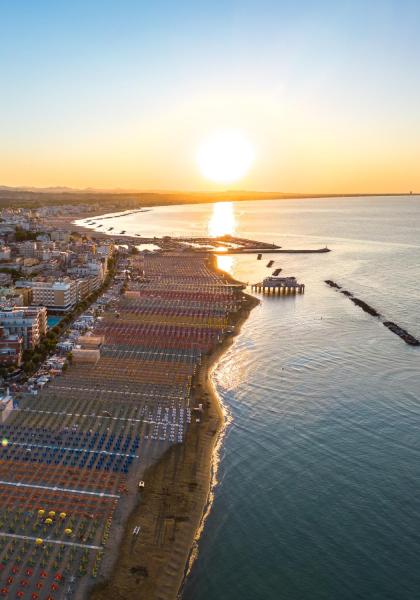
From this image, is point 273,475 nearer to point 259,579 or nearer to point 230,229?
point 259,579

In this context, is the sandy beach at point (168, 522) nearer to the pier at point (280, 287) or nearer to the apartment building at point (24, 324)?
the apartment building at point (24, 324)

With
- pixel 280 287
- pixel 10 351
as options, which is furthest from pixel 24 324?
pixel 280 287

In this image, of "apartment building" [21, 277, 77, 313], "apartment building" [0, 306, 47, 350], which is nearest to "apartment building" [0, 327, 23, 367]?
"apartment building" [0, 306, 47, 350]

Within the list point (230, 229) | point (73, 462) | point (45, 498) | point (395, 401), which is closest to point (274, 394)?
point (395, 401)

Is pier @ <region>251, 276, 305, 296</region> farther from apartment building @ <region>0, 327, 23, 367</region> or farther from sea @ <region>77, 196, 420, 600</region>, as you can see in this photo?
apartment building @ <region>0, 327, 23, 367</region>

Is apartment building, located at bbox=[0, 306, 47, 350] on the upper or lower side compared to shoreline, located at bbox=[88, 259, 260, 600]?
upper

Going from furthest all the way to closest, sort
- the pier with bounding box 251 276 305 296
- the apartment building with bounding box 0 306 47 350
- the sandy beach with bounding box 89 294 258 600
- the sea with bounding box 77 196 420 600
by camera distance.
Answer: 1. the pier with bounding box 251 276 305 296
2. the apartment building with bounding box 0 306 47 350
3. the sea with bounding box 77 196 420 600
4. the sandy beach with bounding box 89 294 258 600

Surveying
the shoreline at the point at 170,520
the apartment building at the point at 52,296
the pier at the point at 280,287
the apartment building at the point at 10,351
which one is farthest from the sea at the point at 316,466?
the apartment building at the point at 52,296
